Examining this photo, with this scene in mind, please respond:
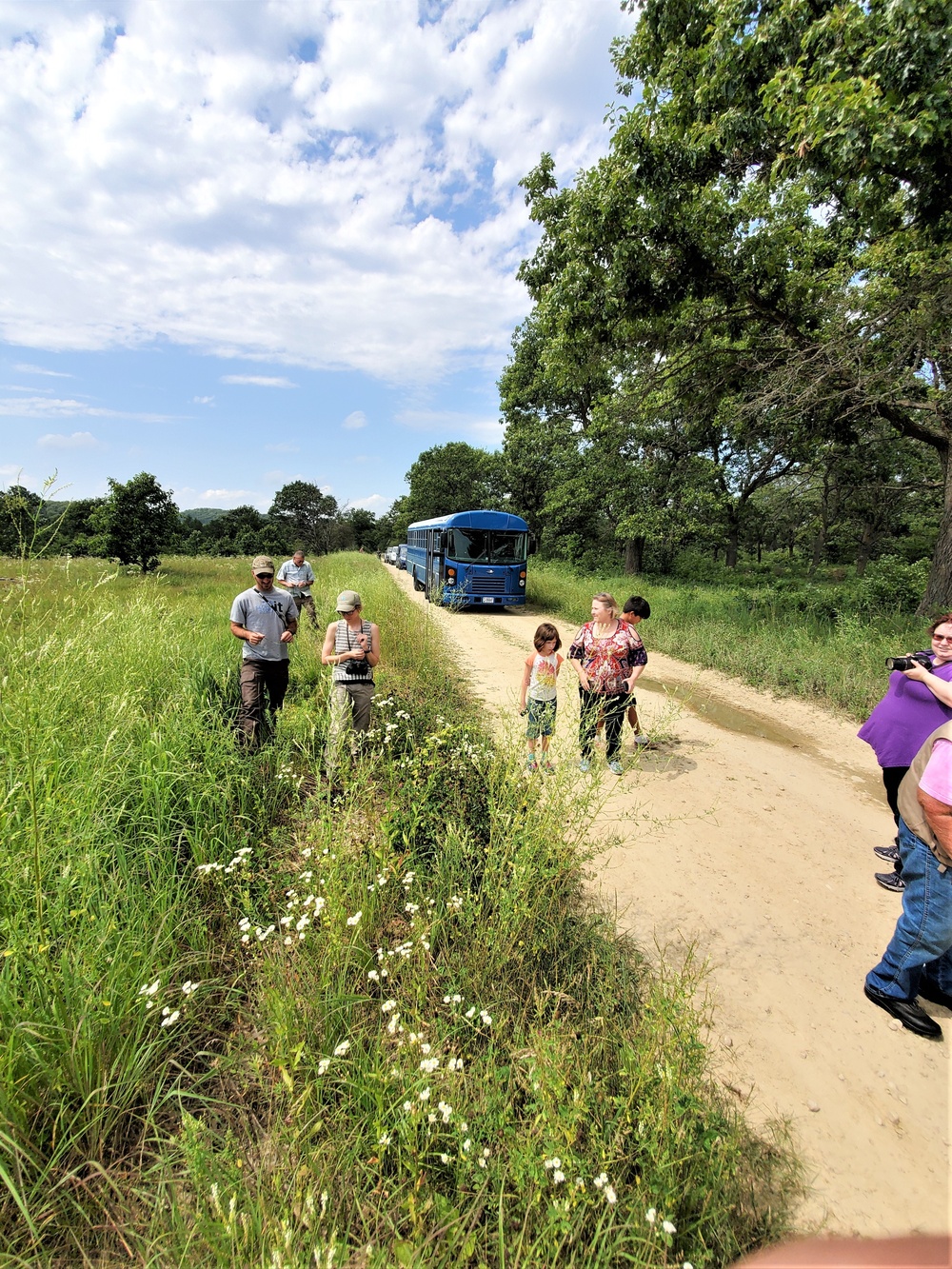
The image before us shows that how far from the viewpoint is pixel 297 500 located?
7688cm

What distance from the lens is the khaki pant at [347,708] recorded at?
371cm

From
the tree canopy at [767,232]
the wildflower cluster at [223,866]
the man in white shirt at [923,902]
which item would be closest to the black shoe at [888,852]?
the man in white shirt at [923,902]

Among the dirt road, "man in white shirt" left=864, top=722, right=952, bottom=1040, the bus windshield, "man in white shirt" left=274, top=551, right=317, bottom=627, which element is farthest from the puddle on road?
the bus windshield

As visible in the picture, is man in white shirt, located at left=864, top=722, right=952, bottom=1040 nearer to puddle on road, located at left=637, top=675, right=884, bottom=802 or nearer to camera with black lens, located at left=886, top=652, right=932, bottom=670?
camera with black lens, located at left=886, top=652, right=932, bottom=670

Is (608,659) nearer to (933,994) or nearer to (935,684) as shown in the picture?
(935,684)

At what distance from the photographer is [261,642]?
15.3 feet

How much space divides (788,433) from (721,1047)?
1312 centimetres

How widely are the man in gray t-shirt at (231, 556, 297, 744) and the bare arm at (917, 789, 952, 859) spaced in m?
4.48

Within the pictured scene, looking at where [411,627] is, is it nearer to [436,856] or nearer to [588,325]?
[588,325]

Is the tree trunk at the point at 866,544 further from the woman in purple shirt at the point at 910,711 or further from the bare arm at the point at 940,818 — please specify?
the bare arm at the point at 940,818

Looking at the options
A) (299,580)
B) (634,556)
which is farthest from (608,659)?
(634,556)

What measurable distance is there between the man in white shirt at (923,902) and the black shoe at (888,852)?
1134mm

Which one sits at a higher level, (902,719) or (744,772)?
(902,719)

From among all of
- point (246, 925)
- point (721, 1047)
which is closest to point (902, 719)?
point (721, 1047)
